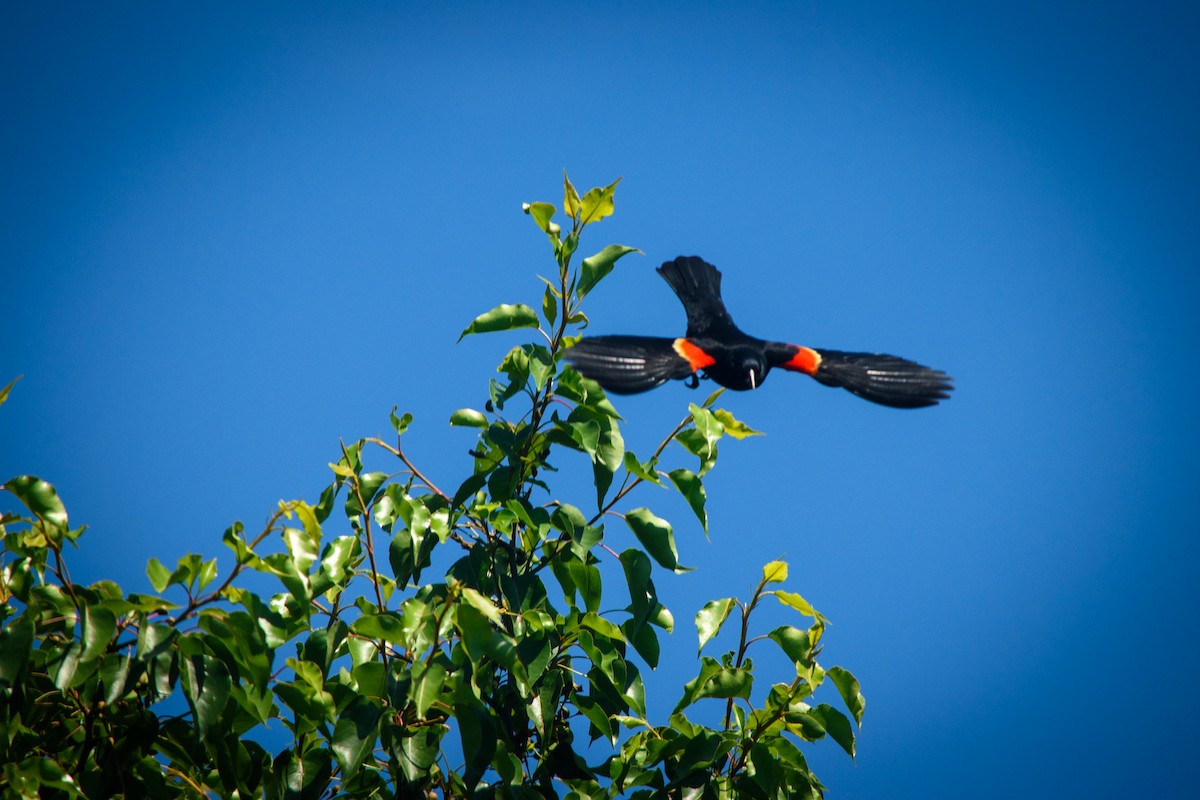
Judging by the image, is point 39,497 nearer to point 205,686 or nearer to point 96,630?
point 96,630

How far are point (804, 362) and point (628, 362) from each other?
2.08 m

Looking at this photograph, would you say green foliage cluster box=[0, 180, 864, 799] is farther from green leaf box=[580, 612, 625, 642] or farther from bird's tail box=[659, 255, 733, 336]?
bird's tail box=[659, 255, 733, 336]

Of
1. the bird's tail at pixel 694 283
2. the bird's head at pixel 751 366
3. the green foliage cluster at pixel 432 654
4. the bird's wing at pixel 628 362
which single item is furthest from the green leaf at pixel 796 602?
the bird's tail at pixel 694 283

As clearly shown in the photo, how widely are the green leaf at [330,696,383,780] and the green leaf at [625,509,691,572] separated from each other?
2.96 feet

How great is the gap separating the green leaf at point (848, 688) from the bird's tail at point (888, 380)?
478cm

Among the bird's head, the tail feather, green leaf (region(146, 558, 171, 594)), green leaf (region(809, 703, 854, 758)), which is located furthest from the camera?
the bird's head

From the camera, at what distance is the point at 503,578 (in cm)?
350

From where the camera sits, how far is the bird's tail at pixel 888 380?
7891mm

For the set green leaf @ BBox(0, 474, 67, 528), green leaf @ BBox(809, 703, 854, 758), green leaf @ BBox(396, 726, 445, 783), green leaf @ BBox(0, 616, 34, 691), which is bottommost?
green leaf @ BBox(809, 703, 854, 758)

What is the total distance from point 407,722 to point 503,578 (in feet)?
1.79

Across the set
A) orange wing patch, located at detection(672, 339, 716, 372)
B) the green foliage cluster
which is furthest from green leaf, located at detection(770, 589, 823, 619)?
orange wing patch, located at detection(672, 339, 716, 372)

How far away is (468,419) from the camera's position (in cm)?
352

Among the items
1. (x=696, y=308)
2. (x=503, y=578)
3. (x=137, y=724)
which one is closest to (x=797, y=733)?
(x=503, y=578)

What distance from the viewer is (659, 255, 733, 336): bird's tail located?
862cm
